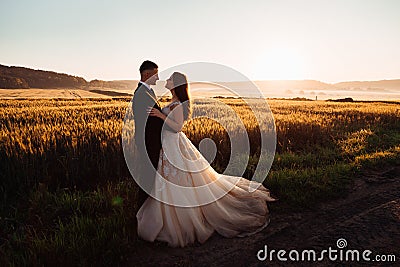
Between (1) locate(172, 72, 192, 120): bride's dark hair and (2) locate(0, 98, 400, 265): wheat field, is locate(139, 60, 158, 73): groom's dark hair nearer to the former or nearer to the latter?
(1) locate(172, 72, 192, 120): bride's dark hair

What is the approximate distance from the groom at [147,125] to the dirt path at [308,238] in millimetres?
1006

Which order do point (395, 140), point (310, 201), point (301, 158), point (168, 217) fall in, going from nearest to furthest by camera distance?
point (168, 217)
point (310, 201)
point (301, 158)
point (395, 140)

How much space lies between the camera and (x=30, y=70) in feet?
372

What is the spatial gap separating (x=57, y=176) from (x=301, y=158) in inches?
→ 225

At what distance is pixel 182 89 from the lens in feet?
14.4

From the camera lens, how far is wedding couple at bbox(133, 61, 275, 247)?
4.20 metres

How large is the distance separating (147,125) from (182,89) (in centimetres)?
71

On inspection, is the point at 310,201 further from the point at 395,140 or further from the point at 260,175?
the point at 395,140

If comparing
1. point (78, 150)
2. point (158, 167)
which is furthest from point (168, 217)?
point (78, 150)

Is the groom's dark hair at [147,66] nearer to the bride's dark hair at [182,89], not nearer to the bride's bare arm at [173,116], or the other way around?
the bride's dark hair at [182,89]

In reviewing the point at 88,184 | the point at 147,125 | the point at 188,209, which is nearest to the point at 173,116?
the point at 147,125

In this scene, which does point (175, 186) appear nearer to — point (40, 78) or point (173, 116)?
point (173, 116)

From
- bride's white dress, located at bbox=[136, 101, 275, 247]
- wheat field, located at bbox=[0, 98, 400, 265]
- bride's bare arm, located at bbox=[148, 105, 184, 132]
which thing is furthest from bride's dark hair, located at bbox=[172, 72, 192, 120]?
wheat field, located at bbox=[0, 98, 400, 265]

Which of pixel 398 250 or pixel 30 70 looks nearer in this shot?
pixel 398 250
